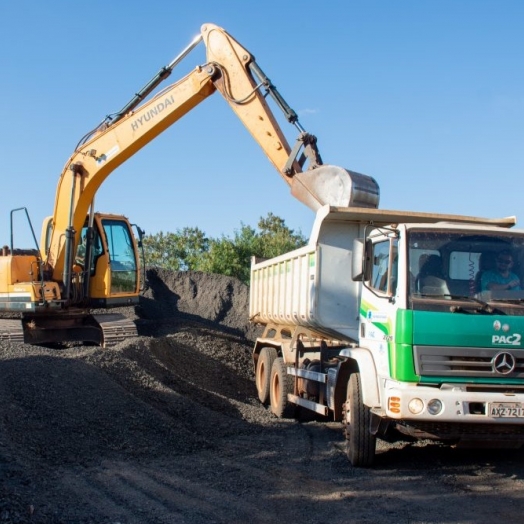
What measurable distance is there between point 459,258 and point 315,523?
3137 mm

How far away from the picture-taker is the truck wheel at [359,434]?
7.86 m

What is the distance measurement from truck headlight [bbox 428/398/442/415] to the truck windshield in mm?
1046

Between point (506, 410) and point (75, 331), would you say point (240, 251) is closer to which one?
point (75, 331)

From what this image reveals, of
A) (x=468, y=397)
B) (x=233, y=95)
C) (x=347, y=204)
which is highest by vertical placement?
(x=233, y=95)

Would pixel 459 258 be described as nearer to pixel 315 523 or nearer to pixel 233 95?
pixel 315 523

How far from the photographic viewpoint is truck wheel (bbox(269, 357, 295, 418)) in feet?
37.6

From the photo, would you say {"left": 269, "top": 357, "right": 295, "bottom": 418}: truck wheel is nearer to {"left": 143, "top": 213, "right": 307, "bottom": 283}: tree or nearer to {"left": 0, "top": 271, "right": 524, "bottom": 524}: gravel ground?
{"left": 0, "top": 271, "right": 524, "bottom": 524}: gravel ground

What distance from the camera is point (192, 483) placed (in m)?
7.17

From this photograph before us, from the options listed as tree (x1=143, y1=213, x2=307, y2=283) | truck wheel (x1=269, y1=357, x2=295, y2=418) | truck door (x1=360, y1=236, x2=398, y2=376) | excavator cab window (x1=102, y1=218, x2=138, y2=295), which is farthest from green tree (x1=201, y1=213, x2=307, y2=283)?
truck door (x1=360, y1=236, x2=398, y2=376)

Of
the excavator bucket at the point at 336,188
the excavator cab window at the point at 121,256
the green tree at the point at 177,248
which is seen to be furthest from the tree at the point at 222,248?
the excavator bucket at the point at 336,188

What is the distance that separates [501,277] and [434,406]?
1.63 metres

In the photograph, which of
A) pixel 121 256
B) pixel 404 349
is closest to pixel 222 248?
pixel 121 256

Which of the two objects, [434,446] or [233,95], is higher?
[233,95]

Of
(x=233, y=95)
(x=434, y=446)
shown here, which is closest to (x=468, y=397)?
(x=434, y=446)
